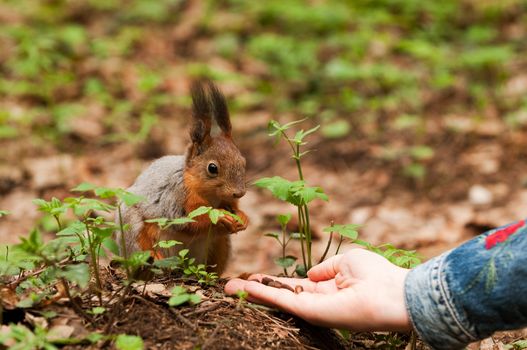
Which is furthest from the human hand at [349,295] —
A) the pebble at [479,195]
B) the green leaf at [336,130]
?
the green leaf at [336,130]

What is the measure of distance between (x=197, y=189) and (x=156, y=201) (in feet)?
0.73

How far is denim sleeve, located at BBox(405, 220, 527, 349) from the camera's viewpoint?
2.02 m

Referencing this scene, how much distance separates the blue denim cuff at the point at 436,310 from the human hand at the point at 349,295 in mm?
46

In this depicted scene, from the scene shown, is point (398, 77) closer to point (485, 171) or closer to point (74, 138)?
point (485, 171)

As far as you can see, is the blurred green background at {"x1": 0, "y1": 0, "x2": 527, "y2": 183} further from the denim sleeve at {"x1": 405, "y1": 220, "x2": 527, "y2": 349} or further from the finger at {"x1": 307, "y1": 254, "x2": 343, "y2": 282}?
the denim sleeve at {"x1": 405, "y1": 220, "x2": 527, "y2": 349}

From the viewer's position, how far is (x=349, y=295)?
2.30m

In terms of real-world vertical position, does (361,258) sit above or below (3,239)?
above

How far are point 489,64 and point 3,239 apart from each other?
5.10 meters

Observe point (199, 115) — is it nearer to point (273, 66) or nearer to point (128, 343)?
point (128, 343)

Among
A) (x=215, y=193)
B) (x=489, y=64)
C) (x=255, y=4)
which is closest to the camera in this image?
(x=215, y=193)

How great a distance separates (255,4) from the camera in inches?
363

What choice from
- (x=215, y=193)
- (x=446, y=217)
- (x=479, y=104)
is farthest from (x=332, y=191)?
(x=215, y=193)

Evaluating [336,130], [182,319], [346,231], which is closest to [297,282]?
[346,231]

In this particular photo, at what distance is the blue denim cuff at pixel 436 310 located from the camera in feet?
6.91
